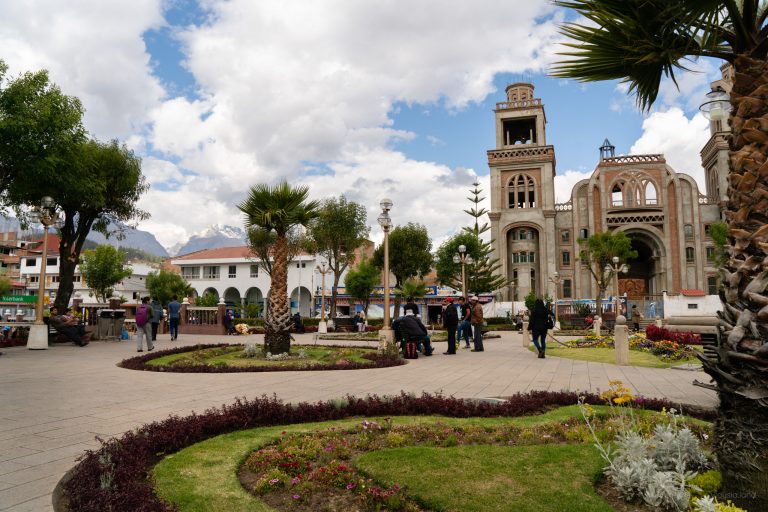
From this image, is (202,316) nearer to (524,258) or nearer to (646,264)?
(524,258)

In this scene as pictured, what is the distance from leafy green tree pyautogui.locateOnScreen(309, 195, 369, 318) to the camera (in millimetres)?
43688

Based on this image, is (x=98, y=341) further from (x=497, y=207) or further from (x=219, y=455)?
(x=497, y=207)

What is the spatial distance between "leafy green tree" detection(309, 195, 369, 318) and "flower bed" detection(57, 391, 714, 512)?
3686 centimetres

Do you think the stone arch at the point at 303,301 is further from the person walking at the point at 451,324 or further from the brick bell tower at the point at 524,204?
the person walking at the point at 451,324

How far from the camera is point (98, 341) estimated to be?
70.2 ft

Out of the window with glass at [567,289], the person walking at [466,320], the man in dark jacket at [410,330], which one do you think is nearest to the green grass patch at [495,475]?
the man in dark jacket at [410,330]

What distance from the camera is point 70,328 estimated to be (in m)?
18.6

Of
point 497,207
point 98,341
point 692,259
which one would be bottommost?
point 98,341

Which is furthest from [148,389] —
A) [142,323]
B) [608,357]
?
[608,357]

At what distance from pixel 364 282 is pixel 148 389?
42212mm

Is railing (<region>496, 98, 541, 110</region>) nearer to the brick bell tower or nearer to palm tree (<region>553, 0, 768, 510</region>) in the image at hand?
the brick bell tower

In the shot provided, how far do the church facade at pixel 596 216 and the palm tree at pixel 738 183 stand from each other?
49.5 m

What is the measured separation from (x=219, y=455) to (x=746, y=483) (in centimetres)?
396

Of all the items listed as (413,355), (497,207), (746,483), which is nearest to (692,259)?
(497,207)
